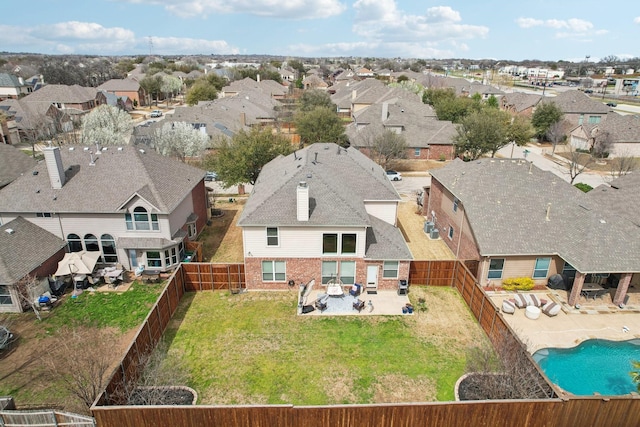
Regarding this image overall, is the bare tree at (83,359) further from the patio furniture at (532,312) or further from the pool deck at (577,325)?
the patio furniture at (532,312)

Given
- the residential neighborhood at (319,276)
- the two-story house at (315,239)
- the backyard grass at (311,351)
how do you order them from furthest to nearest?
the two-story house at (315,239) → the residential neighborhood at (319,276) → the backyard grass at (311,351)

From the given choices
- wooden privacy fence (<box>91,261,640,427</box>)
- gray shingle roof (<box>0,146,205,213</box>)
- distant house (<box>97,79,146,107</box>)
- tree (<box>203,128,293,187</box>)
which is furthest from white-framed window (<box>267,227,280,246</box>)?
distant house (<box>97,79,146,107</box>)

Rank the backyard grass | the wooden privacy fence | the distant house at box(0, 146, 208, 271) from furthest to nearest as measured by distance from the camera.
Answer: the distant house at box(0, 146, 208, 271) < the backyard grass < the wooden privacy fence

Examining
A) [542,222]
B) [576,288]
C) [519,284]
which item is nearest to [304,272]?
[519,284]

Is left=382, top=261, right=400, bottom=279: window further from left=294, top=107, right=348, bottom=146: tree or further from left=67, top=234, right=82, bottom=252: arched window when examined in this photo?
left=294, top=107, right=348, bottom=146: tree

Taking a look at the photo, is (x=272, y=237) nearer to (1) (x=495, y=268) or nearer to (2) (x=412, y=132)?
(1) (x=495, y=268)

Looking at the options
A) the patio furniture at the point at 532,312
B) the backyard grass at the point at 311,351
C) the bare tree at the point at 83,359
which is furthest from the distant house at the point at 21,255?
the patio furniture at the point at 532,312
